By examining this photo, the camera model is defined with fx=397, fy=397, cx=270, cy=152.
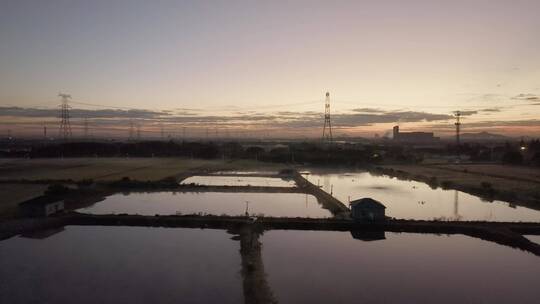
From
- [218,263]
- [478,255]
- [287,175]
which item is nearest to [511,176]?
[287,175]

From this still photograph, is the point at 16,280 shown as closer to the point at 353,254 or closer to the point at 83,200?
the point at 353,254

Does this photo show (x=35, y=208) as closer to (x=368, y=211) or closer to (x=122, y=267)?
(x=122, y=267)

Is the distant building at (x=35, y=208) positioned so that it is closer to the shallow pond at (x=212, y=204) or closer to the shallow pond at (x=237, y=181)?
the shallow pond at (x=212, y=204)

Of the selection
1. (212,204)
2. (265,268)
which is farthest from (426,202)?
(265,268)

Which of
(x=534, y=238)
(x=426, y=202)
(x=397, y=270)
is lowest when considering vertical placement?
(x=397, y=270)

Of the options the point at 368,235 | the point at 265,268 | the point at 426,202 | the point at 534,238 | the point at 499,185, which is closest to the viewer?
the point at 265,268

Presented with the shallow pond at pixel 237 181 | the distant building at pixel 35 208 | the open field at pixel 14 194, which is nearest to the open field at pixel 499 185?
the shallow pond at pixel 237 181

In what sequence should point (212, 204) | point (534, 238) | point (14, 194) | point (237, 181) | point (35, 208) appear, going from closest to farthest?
point (534, 238)
point (35, 208)
point (212, 204)
point (14, 194)
point (237, 181)

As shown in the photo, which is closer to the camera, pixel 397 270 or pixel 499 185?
pixel 397 270
